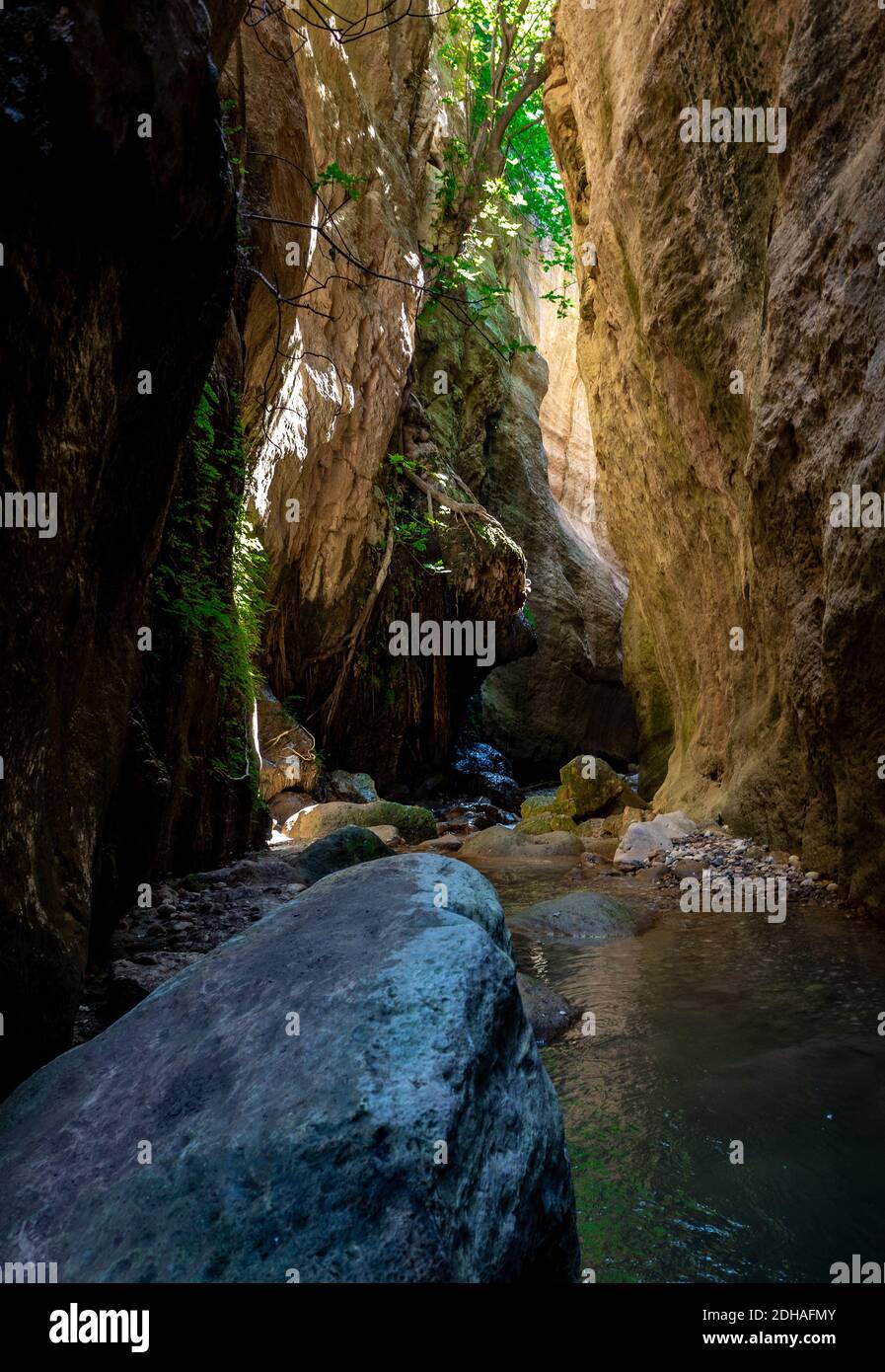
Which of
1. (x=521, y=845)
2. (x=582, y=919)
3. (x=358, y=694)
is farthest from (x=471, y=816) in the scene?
(x=582, y=919)

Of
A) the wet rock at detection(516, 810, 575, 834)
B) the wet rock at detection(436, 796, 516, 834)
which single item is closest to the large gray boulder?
the wet rock at detection(516, 810, 575, 834)

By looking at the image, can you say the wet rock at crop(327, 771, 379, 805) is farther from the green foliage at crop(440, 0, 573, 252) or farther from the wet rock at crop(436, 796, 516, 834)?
the green foliage at crop(440, 0, 573, 252)

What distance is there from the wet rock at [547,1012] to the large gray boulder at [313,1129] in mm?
1888

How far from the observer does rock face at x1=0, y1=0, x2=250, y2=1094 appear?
1.73m

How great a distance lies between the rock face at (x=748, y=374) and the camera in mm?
4613

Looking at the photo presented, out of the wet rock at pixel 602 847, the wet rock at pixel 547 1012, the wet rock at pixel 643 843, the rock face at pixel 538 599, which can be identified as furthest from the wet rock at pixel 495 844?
the rock face at pixel 538 599

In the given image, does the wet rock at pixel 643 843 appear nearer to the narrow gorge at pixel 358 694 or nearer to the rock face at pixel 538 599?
the narrow gorge at pixel 358 694

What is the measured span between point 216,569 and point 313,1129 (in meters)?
4.46

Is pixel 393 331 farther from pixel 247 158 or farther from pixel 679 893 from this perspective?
pixel 679 893

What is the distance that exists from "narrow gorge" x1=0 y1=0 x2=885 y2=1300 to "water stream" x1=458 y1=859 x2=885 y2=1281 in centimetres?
2
